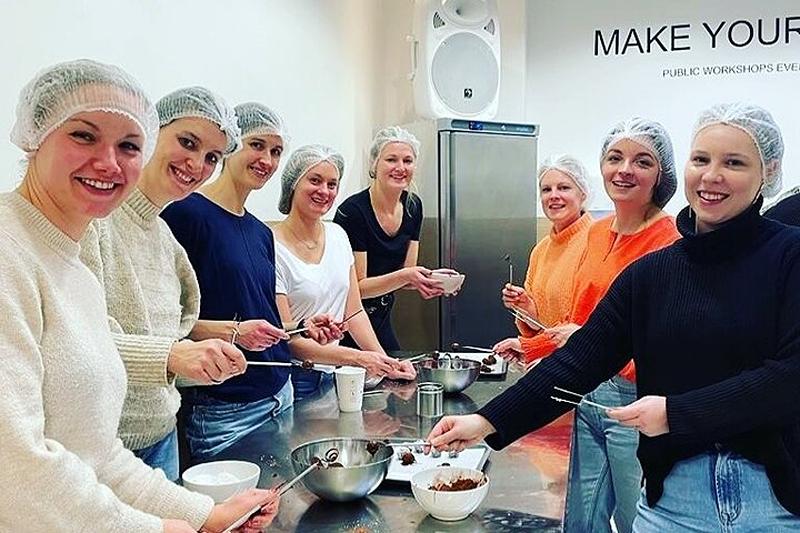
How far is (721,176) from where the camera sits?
1.43 meters

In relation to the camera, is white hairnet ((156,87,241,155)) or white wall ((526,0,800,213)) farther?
white wall ((526,0,800,213))

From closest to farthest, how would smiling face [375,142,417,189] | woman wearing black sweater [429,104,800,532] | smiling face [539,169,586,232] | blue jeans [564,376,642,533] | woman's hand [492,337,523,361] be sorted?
1. woman wearing black sweater [429,104,800,532]
2. blue jeans [564,376,642,533]
3. woman's hand [492,337,523,361]
4. smiling face [539,169,586,232]
5. smiling face [375,142,417,189]

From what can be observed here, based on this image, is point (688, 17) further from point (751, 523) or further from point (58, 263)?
point (58, 263)

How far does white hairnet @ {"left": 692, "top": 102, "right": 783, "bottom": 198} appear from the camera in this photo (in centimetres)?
145

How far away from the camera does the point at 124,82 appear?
3.81 feet

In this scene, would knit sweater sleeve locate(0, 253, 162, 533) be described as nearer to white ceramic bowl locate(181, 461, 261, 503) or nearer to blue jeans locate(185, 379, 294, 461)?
white ceramic bowl locate(181, 461, 261, 503)

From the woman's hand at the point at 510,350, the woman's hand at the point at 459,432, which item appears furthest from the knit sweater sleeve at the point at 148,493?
the woman's hand at the point at 510,350

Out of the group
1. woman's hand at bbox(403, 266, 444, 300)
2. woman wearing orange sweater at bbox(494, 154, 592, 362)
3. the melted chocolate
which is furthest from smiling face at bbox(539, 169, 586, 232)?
the melted chocolate

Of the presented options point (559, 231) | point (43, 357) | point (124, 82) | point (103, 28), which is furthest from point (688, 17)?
point (43, 357)

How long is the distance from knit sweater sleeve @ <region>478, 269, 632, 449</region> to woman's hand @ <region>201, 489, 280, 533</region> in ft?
1.76

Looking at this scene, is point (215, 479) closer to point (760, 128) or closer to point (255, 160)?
point (255, 160)

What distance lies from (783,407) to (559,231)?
4.86ft

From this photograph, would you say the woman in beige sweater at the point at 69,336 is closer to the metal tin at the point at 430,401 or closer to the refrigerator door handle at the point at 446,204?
the metal tin at the point at 430,401

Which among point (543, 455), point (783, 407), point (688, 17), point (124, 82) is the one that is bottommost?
point (543, 455)
